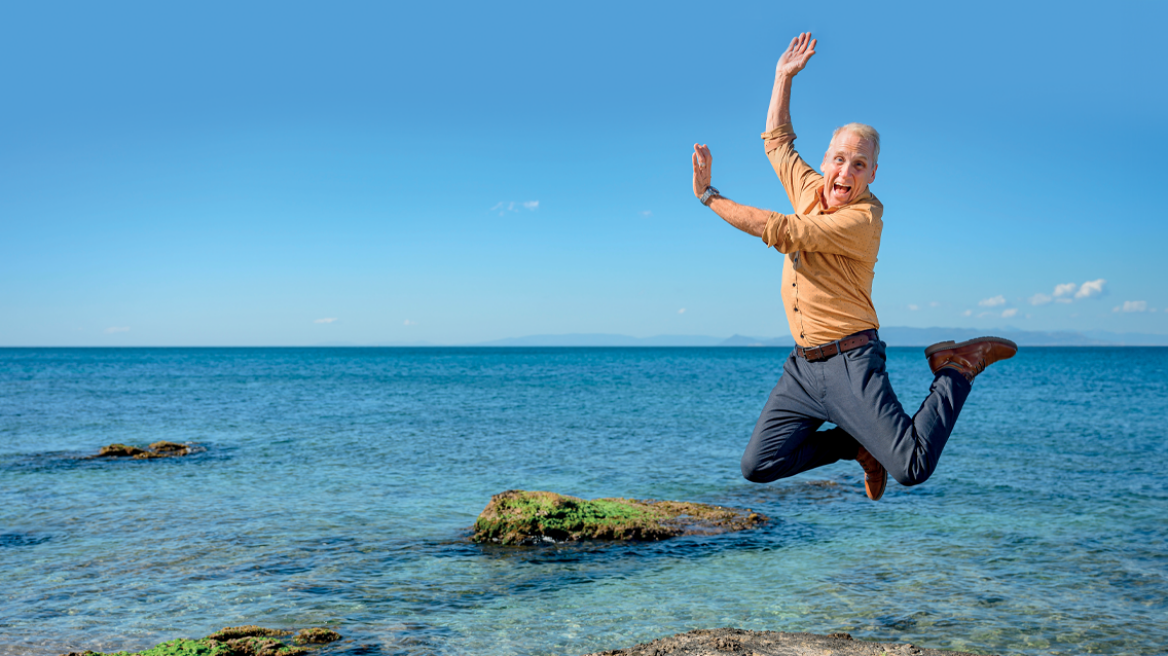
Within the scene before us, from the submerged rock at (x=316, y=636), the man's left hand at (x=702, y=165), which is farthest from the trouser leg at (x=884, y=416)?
the submerged rock at (x=316, y=636)

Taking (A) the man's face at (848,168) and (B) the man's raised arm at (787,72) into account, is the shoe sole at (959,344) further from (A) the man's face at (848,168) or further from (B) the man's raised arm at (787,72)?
(B) the man's raised arm at (787,72)

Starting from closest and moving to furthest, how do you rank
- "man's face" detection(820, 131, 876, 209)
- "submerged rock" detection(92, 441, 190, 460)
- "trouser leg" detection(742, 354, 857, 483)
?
"man's face" detection(820, 131, 876, 209), "trouser leg" detection(742, 354, 857, 483), "submerged rock" detection(92, 441, 190, 460)

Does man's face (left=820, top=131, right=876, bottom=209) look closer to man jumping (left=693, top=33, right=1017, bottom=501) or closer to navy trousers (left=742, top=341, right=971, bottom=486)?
man jumping (left=693, top=33, right=1017, bottom=501)

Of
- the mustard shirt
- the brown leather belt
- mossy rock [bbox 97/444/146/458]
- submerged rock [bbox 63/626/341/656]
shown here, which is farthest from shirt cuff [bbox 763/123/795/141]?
mossy rock [bbox 97/444/146/458]

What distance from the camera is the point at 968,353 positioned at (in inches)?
202

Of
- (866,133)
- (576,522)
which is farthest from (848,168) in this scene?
(576,522)

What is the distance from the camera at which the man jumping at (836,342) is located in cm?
461

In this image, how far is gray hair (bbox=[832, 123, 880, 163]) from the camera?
4793 mm

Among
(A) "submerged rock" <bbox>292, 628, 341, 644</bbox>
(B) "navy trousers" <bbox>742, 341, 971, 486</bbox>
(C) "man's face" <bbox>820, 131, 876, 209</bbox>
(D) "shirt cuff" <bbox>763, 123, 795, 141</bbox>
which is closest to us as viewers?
(B) "navy trousers" <bbox>742, 341, 971, 486</bbox>

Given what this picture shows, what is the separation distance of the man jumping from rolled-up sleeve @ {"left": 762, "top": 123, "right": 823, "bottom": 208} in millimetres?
11

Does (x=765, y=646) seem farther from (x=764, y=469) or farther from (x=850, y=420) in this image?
(x=850, y=420)

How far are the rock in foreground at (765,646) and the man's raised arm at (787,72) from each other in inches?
142

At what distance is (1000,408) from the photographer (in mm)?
35031

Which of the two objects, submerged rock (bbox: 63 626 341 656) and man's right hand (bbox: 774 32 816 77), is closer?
man's right hand (bbox: 774 32 816 77)
